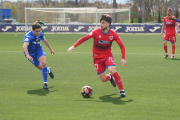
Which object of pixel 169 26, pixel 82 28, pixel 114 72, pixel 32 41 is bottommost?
pixel 114 72

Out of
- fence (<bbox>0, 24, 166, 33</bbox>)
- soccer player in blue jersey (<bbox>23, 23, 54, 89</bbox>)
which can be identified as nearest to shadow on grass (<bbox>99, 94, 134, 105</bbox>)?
soccer player in blue jersey (<bbox>23, 23, 54, 89</bbox>)

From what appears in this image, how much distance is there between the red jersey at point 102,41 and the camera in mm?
6574

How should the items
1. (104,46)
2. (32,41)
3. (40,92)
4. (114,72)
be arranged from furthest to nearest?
(32,41), (40,92), (104,46), (114,72)

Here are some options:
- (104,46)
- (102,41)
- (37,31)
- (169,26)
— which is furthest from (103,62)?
(169,26)

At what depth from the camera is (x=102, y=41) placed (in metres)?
6.68

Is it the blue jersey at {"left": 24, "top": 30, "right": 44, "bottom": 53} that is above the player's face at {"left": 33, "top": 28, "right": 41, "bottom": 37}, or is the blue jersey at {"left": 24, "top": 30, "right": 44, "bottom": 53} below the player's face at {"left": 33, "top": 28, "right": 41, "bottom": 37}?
below

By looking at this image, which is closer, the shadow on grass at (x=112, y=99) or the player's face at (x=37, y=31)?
the shadow on grass at (x=112, y=99)

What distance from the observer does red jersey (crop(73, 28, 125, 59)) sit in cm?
657

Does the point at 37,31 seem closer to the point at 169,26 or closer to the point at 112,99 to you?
the point at 112,99

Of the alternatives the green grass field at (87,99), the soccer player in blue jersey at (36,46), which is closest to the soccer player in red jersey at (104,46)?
the green grass field at (87,99)

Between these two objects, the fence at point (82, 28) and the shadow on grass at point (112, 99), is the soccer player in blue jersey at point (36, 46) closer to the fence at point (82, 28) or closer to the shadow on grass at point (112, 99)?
the shadow on grass at point (112, 99)

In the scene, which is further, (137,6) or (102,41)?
(137,6)

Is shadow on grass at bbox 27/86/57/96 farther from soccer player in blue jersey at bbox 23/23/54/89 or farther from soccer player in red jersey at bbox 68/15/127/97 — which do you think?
soccer player in red jersey at bbox 68/15/127/97

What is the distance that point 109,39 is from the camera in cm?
662
